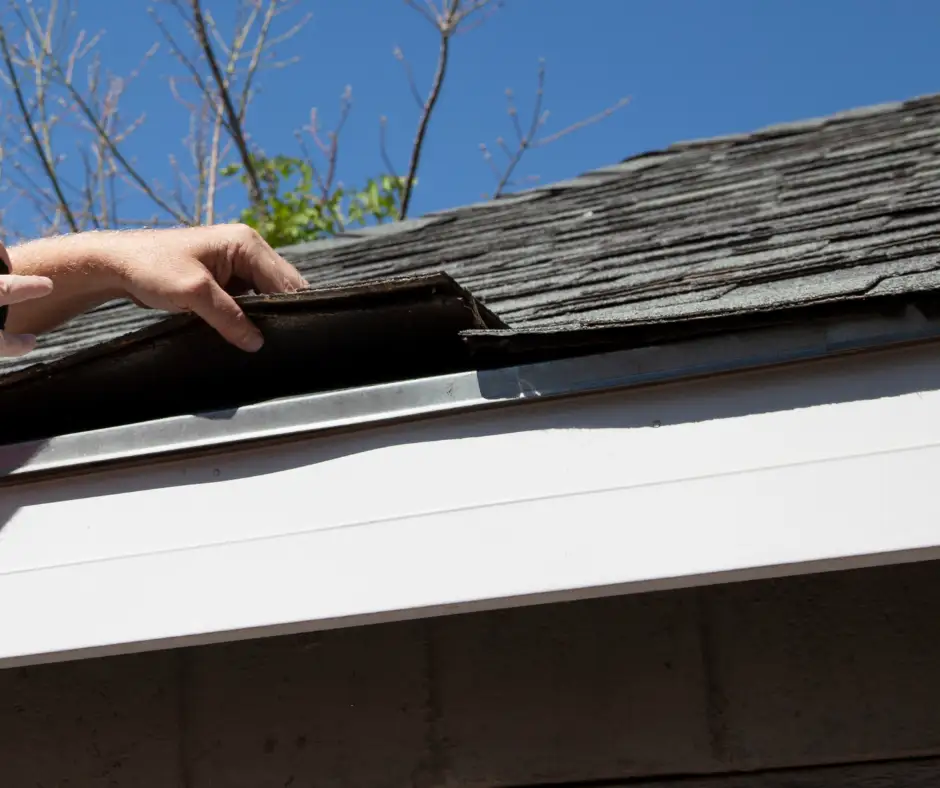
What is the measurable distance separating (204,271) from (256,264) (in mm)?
289

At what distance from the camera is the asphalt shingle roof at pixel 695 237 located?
2.18 metres

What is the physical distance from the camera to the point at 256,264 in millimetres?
2307

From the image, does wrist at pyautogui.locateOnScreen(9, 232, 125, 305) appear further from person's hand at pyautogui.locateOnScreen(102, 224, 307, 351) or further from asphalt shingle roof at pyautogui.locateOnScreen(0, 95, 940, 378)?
asphalt shingle roof at pyautogui.locateOnScreen(0, 95, 940, 378)

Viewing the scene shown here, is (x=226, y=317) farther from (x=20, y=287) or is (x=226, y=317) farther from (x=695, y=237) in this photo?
(x=695, y=237)

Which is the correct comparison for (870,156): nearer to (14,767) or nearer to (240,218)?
(14,767)

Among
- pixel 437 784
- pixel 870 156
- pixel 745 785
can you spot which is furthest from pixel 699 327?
pixel 870 156

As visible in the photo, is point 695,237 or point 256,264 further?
point 695,237

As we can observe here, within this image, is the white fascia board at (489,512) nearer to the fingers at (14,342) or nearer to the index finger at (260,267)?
the fingers at (14,342)

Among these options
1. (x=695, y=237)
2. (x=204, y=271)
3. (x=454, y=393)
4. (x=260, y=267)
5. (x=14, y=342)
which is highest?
(x=695, y=237)

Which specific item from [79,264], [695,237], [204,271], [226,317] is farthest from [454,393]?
[695,237]

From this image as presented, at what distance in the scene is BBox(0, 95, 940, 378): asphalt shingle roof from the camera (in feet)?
7.14

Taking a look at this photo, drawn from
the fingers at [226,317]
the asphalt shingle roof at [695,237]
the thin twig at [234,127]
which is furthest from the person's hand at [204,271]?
the thin twig at [234,127]

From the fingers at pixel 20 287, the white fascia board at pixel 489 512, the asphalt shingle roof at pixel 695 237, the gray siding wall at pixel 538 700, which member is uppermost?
the asphalt shingle roof at pixel 695 237

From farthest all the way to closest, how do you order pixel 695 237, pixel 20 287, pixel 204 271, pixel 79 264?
pixel 695 237 → pixel 79 264 → pixel 204 271 → pixel 20 287
